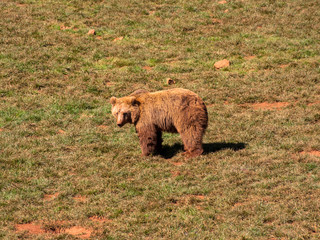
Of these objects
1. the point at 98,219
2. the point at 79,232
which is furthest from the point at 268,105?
the point at 79,232

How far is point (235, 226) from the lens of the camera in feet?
28.7

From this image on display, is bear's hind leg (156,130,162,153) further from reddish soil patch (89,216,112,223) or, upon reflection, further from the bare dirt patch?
reddish soil patch (89,216,112,223)

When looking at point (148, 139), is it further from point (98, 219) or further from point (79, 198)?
point (98, 219)

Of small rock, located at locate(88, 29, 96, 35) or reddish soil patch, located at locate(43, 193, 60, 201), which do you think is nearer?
reddish soil patch, located at locate(43, 193, 60, 201)

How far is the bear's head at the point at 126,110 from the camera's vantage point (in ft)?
38.4

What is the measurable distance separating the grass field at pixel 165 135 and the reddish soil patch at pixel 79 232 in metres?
0.03

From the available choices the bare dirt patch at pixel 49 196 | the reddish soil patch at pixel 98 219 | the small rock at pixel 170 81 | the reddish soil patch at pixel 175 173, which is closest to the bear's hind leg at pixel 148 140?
the reddish soil patch at pixel 175 173

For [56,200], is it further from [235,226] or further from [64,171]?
[235,226]

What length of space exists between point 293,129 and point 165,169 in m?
3.82

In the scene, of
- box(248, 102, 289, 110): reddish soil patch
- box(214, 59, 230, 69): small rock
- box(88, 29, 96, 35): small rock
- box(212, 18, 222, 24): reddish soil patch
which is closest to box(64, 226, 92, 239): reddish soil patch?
box(248, 102, 289, 110): reddish soil patch

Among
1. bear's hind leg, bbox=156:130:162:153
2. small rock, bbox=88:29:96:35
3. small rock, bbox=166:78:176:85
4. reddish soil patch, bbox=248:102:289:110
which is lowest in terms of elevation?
reddish soil patch, bbox=248:102:289:110

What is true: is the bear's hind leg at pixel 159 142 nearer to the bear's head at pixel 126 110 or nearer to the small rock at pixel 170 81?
the bear's head at pixel 126 110

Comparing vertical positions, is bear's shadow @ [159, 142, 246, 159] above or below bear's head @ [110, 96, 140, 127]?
below

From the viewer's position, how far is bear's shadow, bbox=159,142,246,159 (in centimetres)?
1212
